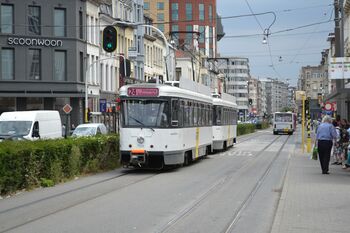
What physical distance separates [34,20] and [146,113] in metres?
35.3

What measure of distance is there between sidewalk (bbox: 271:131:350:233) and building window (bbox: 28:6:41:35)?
3797 cm

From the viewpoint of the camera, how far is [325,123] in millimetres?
20234

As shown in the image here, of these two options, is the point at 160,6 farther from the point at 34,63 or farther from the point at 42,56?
the point at 34,63

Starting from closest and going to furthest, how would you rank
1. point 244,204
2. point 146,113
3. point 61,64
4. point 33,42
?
point 244,204, point 146,113, point 33,42, point 61,64

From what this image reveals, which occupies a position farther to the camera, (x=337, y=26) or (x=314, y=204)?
(x=337, y=26)

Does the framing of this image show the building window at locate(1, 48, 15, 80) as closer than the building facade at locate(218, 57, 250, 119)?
Yes

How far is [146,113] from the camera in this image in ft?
70.2

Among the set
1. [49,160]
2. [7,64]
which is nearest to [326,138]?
[49,160]

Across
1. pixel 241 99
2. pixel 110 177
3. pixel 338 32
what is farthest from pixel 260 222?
pixel 241 99

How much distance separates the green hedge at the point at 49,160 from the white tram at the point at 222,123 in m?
11.9

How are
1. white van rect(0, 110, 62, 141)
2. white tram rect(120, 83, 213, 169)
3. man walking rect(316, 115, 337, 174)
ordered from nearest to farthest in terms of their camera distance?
man walking rect(316, 115, 337, 174) → white tram rect(120, 83, 213, 169) → white van rect(0, 110, 62, 141)

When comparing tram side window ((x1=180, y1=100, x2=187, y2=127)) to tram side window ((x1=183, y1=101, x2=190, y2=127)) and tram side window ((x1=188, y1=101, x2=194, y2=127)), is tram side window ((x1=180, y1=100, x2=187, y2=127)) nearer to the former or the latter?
tram side window ((x1=183, y1=101, x2=190, y2=127))

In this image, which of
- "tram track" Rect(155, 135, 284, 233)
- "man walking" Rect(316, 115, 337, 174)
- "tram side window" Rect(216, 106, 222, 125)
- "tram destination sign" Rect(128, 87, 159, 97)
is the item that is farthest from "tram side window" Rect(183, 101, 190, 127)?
"tram side window" Rect(216, 106, 222, 125)

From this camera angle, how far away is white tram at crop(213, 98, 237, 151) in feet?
110
